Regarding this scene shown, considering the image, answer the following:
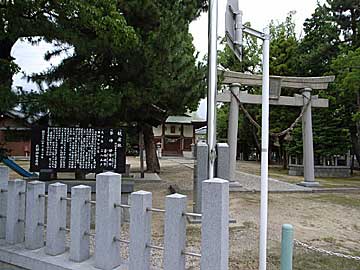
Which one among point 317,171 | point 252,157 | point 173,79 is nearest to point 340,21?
point 317,171

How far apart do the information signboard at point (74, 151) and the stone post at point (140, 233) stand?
10.2 ft

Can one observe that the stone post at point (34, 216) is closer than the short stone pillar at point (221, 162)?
Yes

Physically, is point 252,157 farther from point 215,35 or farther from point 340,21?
point 215,35

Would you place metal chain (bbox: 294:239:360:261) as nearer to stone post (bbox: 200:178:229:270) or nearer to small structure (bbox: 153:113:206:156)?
stone post (bbox: 200:178:229:270)

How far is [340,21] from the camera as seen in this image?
19.4 metres

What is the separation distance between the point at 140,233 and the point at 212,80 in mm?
3071

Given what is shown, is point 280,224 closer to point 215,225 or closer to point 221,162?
point 221,162

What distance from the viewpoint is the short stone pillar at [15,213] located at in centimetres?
499

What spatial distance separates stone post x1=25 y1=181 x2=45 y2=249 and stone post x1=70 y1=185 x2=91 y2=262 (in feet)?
2.08

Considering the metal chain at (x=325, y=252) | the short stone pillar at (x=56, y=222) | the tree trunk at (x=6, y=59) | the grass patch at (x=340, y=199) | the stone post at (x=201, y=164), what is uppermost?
the tree trunk at (x=6, y=59)

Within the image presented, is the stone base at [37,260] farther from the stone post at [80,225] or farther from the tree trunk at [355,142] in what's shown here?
the tree trunk at [355,142]

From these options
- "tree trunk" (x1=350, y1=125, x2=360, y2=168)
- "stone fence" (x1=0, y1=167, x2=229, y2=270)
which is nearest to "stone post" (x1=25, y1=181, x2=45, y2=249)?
"stone fence" (x1=0, y1=167, x2=229, y2=270)

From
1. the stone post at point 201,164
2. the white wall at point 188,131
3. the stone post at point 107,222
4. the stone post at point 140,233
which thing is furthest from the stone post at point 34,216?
the white wall at point 188,131

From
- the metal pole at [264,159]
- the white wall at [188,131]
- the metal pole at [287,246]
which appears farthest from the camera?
the white wall at [188,131]
